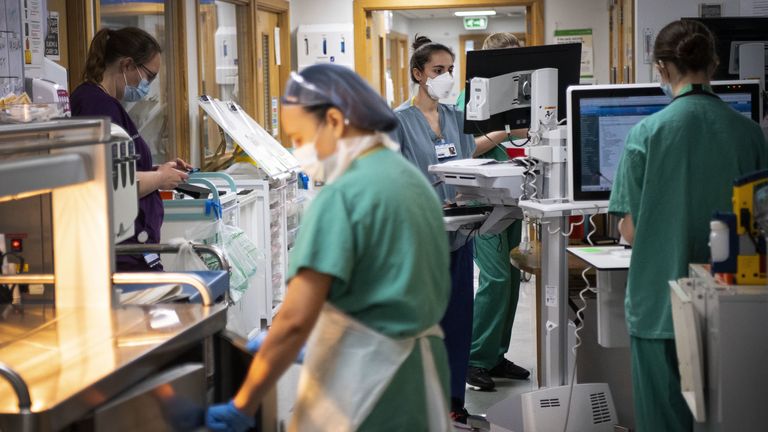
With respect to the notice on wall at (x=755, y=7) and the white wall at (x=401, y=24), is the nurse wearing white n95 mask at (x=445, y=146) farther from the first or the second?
the white wall at (x=401, y=24)

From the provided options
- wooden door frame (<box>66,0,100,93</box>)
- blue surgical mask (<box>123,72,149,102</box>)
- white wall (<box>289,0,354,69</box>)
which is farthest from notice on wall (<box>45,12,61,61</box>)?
white wall (<box>289,0,354,69</box>)

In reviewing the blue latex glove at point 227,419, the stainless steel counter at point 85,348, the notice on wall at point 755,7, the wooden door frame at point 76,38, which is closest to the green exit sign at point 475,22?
the notice on wall at point 755,7

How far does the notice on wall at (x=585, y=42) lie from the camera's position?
815 cm

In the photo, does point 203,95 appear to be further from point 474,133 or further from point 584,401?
point 584,401

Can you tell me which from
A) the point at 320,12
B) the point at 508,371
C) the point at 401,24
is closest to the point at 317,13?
the point at 320,12

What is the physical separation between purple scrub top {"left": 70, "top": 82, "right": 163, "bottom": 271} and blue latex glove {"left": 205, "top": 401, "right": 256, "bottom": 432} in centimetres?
142

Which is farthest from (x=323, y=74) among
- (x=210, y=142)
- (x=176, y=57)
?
(x=210, y=142)

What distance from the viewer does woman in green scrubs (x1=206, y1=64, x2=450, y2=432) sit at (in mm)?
1940

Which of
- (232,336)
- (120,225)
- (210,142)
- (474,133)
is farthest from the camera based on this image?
(210,142)

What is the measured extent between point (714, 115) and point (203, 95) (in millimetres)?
3917

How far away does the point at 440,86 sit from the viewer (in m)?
4.25

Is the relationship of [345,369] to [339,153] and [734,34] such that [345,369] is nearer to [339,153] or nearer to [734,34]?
[339,153]

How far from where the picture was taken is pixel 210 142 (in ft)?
22.3

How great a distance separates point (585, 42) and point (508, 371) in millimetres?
3997
